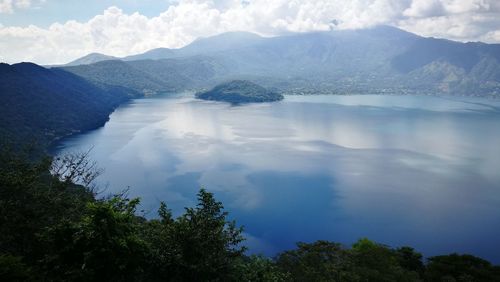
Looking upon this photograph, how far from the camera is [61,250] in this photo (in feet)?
46.7

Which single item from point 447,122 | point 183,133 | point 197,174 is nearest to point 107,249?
point 197,174

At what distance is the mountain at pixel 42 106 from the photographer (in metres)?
89.9

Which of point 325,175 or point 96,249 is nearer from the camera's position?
point 96,249

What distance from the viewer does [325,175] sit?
223 feet

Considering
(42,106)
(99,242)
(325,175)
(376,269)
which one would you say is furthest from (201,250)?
(42,106)

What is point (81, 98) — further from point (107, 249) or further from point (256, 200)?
point (107, 249)

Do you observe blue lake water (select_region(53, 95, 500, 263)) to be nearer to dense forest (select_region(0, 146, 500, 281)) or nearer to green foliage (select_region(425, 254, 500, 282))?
green foliage (select_region(425, 254, 500, 282))

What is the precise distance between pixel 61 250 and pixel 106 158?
70.0 m

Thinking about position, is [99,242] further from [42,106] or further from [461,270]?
[42,106]

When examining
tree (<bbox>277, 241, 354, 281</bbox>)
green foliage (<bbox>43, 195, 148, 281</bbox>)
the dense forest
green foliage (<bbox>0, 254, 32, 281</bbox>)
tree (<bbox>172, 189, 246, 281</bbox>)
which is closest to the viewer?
green foliage (<bbox>0, 254, 32, 281</bbox>)

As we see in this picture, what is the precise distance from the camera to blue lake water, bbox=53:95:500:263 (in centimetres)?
4653

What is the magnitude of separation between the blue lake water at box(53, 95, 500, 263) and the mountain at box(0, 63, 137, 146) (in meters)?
6.92

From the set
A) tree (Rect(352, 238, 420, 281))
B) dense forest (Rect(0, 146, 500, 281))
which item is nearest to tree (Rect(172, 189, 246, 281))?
dense forest (Rect(0, 146, 500, 281))

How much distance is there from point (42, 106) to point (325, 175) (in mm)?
89875
